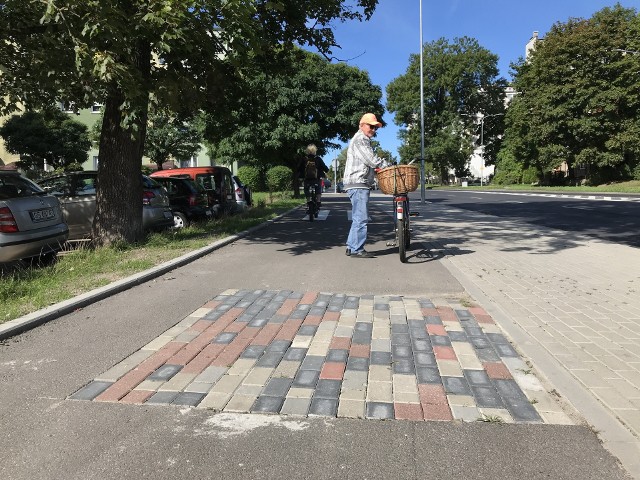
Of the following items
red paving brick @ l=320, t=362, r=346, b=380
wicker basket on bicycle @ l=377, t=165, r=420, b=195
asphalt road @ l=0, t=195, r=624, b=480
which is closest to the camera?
asphalt road @ l=0, t=195, r=624, b=480

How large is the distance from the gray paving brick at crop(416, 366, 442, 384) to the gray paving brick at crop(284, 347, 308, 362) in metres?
0.88

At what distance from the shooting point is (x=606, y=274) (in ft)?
21.9

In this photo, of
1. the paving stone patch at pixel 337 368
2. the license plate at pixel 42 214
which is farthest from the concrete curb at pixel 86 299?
the license plate at pixel 42 214

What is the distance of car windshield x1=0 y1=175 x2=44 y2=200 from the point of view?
276 inches

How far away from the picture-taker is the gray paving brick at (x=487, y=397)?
3053 millimetres

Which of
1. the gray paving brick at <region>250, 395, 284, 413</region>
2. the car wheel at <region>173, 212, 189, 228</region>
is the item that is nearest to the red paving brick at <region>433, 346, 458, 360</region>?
A: the gray paving brick at <region>250, 395, 284, 413</region>

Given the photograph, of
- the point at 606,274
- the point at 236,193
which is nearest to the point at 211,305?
the point at 606,274

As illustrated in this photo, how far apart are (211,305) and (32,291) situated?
2.11 meters

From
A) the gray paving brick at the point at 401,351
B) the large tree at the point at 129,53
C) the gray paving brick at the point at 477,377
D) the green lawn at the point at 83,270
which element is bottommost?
the gray paving brick at the point at 477,377

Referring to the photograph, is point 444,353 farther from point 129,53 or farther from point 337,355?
point 129,53

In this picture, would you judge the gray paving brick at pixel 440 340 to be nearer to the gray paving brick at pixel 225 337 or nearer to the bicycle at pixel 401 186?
the gray paving brick at pixel 225 337

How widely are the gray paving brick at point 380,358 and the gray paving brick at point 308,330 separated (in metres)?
0.69

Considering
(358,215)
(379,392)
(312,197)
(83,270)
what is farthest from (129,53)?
(312,197)

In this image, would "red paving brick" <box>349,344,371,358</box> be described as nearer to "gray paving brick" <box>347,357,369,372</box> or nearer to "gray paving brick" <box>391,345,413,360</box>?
"gray paving brick" <box>347,357,369,372</box>
